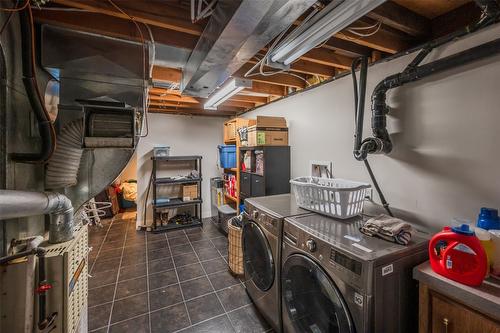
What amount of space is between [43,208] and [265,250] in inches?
56.3

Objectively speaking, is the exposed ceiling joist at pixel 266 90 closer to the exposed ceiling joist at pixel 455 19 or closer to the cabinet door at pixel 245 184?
Result: the cabinet door at pixel 245 184

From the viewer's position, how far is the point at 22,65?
1.13 m

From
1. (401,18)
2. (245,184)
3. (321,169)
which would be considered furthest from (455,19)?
(245,184)

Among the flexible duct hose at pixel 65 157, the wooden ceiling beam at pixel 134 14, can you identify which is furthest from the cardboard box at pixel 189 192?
the wooden ceiling beam at pixel 134 14

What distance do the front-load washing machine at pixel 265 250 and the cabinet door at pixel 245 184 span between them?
3.20 feet

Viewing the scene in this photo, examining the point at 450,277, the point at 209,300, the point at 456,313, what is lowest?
the point at 209,300

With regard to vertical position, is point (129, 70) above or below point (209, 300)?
above

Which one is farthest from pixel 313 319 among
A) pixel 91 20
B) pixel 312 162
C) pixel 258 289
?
pixel 91 20

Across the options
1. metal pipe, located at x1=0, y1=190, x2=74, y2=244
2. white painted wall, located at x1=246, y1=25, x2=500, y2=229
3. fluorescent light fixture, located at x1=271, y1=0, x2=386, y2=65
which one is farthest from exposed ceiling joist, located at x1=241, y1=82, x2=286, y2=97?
metal pipe, located at x1=0, y1=190, x2=74, y2=244

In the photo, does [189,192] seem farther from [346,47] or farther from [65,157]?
[346,47]

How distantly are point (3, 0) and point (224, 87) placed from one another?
158 cm

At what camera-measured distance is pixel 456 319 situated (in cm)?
91

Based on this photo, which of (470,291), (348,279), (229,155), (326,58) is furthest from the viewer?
(229,155)

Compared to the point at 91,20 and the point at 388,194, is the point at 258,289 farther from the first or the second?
the point at 91,20
